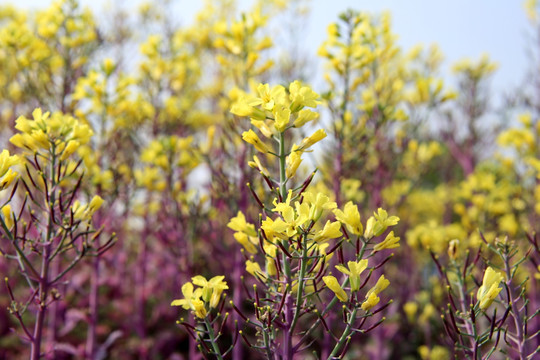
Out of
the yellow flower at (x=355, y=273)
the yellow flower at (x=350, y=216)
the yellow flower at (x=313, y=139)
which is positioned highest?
the yellow flower at (x=313, y=139)

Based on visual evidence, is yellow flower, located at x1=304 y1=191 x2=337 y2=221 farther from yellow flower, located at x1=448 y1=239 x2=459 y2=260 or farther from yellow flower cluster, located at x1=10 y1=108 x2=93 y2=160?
yellow flower cluster, located at x1=10 y1=108 x2=93 y2=160

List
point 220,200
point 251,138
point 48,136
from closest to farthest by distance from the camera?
1. point 251,138
2. point 48,136
3. point 220,200

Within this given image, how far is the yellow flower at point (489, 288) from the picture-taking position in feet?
5.74

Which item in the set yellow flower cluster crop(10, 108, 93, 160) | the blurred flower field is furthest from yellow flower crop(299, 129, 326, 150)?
yellow flower cluster crop(10, 108, 93, 160)

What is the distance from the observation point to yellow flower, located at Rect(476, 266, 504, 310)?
68.9 inches

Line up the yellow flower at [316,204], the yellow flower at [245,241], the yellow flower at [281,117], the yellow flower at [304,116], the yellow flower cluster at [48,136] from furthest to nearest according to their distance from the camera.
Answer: the yellow flower cluster at [48,136] → the yellow flower at [245,241] → the yellow flower at [304,116] → the yellow flower at [281,117] → the yellow flower at [316,204]

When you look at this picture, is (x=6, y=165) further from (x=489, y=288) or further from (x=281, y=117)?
(x=489, y=288)

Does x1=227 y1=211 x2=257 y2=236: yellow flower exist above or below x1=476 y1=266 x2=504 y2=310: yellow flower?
above

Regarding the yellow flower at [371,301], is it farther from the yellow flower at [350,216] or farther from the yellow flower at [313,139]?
the yellow flower at [313,139]

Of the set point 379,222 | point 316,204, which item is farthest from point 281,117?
point 379,222

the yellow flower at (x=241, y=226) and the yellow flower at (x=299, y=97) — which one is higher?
the yellow flower at (x=299, y=97)

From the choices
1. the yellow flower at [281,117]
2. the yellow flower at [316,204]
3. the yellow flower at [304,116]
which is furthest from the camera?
the yellow flower at [304,116]

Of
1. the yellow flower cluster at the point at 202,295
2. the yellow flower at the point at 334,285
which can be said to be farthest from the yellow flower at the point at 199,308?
the yellow flower at the point at 334,285

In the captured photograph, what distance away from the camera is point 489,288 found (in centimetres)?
180
